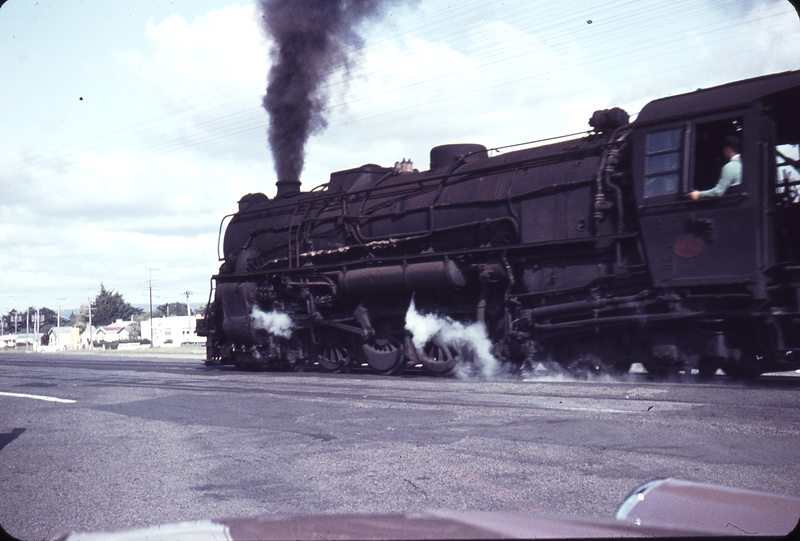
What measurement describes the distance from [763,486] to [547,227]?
7105 millimetres

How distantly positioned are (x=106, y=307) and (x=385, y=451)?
112 metres

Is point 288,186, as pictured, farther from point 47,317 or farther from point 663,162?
point 47,317

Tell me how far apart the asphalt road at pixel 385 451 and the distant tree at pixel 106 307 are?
4191 inches

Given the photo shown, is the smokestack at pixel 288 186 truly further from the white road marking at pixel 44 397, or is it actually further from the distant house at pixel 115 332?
the distant house at pixel 115 332

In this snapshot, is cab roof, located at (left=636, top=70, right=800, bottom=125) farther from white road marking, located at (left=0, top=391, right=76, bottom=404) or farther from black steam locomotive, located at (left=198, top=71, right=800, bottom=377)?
white road marking, located at (left=0, top=391, right=76, bottom=404)

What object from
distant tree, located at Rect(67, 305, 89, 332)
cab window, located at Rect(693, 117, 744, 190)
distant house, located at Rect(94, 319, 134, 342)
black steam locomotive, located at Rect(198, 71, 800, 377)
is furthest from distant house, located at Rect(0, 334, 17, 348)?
cab window, located at Rect(693, 117, 744, 190)

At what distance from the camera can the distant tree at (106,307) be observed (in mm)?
106500

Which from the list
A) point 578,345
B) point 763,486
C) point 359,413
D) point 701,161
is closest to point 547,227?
point 578,345

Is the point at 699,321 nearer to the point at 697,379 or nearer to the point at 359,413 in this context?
the point at 697,379

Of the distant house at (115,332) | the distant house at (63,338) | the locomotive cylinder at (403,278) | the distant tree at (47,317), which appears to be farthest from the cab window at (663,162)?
the distant tree at (47,317)

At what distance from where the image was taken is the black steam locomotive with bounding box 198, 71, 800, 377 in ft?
27.6

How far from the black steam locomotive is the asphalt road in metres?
1.13

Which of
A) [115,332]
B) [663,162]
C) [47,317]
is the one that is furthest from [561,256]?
[47,317]

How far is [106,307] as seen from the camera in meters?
107
